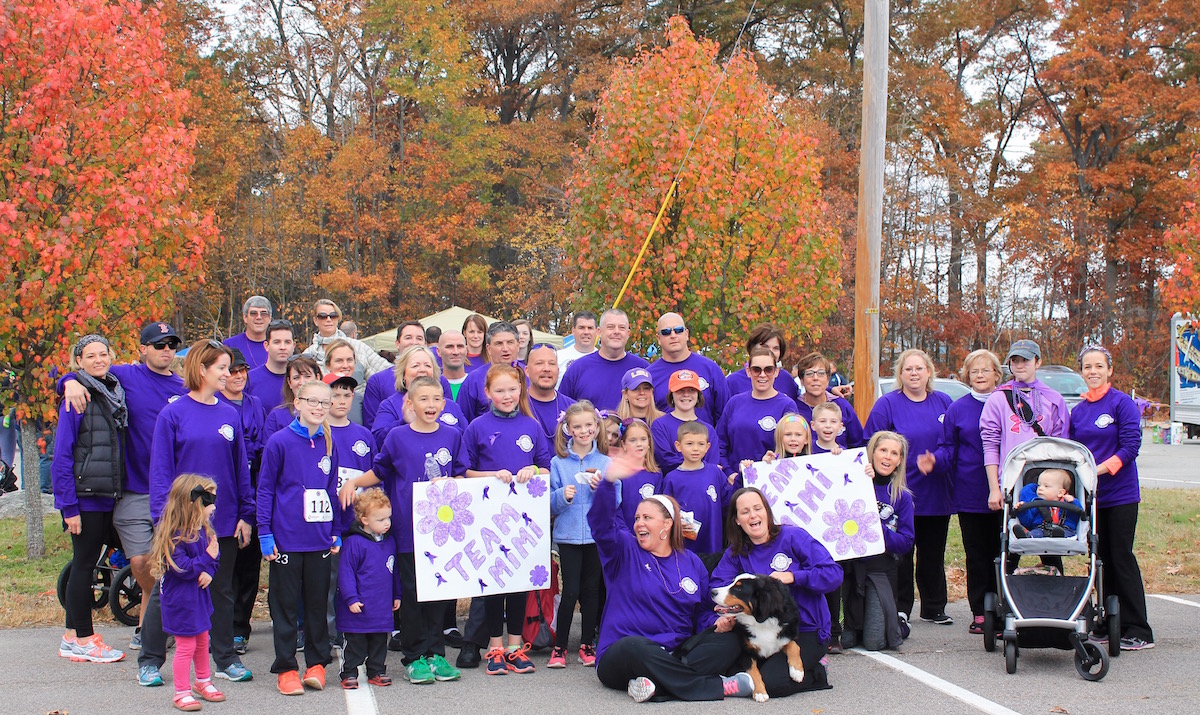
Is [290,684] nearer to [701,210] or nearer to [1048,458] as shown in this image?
[1048,458]

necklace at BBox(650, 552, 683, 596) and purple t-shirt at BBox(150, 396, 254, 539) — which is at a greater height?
purple t-shirt at BBox(150, 396, 254, 539)

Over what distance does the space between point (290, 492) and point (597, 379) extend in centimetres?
250

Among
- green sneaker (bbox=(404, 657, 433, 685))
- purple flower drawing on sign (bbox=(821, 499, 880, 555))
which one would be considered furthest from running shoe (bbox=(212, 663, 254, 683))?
purple flower drawing on sign (bbox=(821, 499, 880, 555))

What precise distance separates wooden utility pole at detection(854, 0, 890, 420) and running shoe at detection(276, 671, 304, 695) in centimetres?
556

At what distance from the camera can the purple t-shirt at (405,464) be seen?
6488mm

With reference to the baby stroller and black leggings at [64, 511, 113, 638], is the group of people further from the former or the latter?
the baby stroller

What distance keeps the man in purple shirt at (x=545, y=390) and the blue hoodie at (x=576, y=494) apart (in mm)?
324

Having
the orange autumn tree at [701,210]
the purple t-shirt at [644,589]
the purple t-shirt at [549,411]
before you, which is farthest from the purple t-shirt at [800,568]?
the orange autumn tree at [701,210]

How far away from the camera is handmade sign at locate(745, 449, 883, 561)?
702 cm

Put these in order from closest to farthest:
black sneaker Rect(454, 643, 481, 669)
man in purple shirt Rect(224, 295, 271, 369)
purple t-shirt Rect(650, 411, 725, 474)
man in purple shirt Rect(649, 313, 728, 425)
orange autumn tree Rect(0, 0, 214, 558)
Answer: black sneaker Rect(454, 643, 481, 669)
purple t-shirt Rect(650, 411, 725, 474)
man in purple shirt Rect(649, 313, 728, 425)
man in purple shirt Rect(224, 295, 271, 369)
orange autumn tree Rect(0, 0, 214, 558)

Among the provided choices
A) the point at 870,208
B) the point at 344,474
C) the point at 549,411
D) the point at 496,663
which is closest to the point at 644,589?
the point at 496,663

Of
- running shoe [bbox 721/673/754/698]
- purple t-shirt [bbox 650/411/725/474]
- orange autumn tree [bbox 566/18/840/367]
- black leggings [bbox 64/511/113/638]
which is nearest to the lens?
running shoe [bbox 721/673/754/698]

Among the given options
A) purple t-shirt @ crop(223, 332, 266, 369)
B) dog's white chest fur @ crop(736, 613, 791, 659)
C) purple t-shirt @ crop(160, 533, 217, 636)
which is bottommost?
dog's white chest fur @ crop(736, 613, 791, 659)

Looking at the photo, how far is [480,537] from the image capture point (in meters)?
6.58
